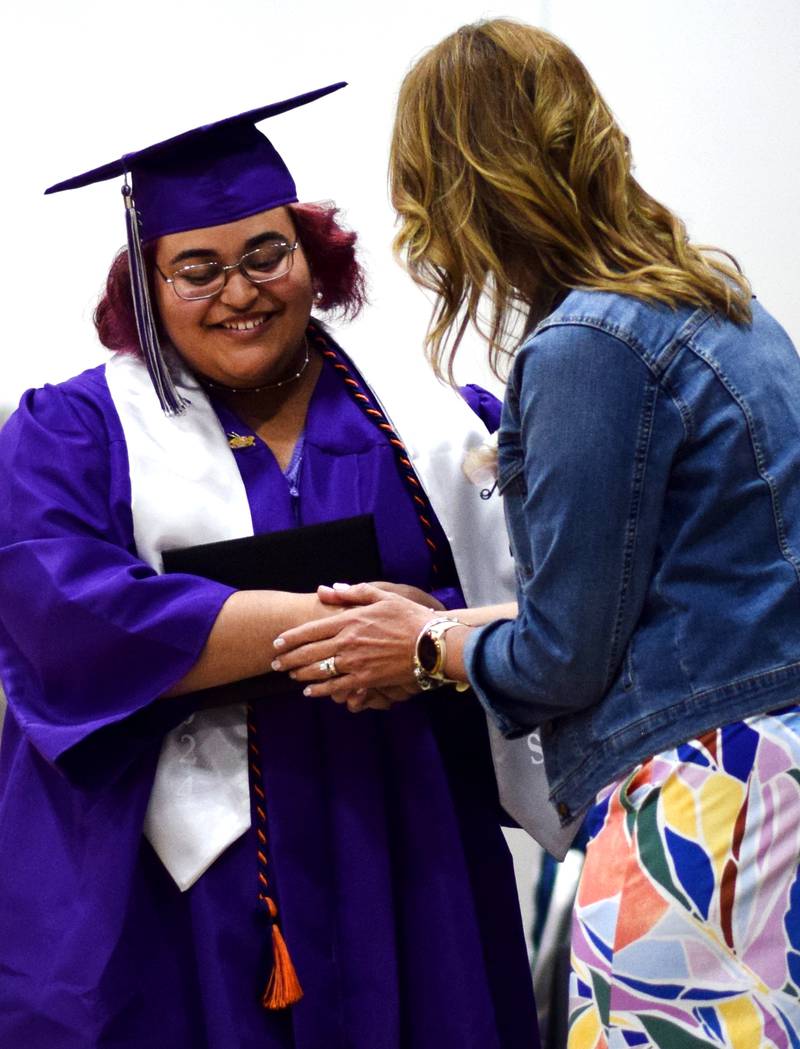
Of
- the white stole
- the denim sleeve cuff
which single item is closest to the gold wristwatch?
the denim sleeve cuff

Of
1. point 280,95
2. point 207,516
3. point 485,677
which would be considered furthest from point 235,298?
point 280,95

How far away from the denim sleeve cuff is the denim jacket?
116 millimetres

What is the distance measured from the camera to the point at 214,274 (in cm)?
208

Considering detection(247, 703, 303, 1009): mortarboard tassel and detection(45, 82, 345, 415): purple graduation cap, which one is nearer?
detection(247, 703, 303, 1009): mortarboard tassel

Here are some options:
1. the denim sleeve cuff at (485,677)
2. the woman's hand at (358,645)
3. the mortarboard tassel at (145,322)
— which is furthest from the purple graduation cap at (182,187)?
the denim sleeve cuff at (485,677)

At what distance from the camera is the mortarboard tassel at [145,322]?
6.81 ft

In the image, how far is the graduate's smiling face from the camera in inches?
81.5

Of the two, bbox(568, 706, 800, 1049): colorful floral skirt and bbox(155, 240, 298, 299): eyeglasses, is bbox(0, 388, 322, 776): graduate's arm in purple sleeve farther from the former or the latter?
bbox(568, 706, 800, 1049): colorful floral skirt

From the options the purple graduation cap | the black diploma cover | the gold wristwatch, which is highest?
the purple graduation cap

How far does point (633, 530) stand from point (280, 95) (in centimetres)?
208

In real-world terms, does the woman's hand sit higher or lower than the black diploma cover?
lower

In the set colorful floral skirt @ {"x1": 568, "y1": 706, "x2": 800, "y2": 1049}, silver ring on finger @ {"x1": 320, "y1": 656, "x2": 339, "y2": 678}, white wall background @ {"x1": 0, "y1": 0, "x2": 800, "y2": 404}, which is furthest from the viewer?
white wall background @ {"x1": 0, "y1": 0, "x2": 800, "y2": 404}

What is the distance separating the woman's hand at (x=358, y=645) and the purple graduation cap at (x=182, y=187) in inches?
16.6

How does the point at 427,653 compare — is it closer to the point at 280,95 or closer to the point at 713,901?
the point at 713,901
